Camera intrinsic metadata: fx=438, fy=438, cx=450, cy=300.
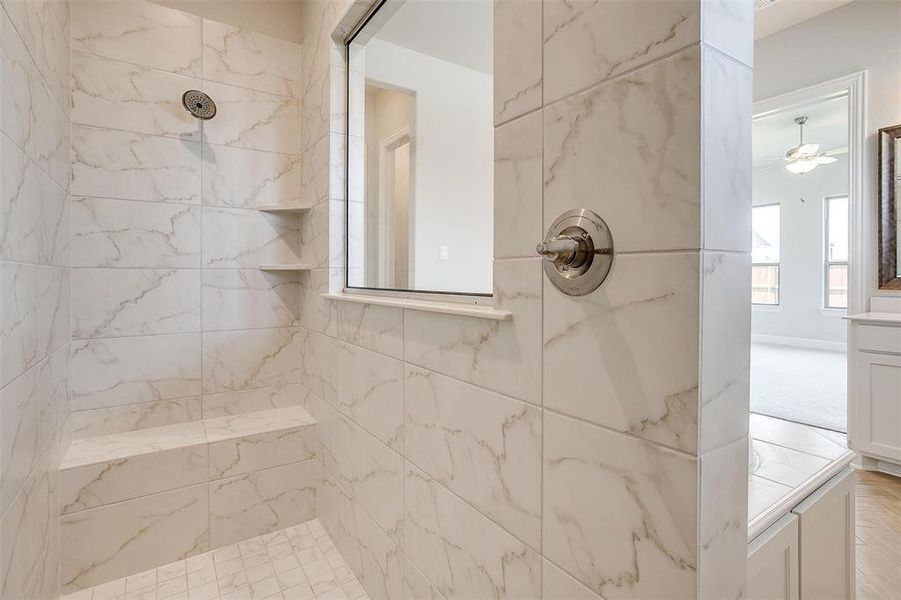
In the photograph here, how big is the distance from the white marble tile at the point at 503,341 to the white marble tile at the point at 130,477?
1.39m

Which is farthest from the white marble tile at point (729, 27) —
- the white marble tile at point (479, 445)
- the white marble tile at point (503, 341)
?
the white marble tile at point (479, 445)

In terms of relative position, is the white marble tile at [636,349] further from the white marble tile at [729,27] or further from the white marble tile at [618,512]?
the white marble tile at [729,27]

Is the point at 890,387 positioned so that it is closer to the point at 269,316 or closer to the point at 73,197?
the point at 269,316

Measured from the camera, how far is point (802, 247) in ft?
21.0

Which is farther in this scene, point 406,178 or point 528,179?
point 406,178

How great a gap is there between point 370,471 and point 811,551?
126 centimetres

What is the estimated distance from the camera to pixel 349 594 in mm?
1649

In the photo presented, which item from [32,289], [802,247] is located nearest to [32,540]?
[32,289]

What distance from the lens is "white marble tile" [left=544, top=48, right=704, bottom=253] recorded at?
612 millimetres

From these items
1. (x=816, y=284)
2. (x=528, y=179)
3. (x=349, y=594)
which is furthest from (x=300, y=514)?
(x=816, y=284)

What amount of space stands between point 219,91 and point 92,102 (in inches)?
20.6

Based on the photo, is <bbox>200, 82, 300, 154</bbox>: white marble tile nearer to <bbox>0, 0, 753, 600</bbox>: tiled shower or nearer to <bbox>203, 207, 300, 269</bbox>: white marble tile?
<bbox>0, 0, 753, 600</bbox>: tiled shower

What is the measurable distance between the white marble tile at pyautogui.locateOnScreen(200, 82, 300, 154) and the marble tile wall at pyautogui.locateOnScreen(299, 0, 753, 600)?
1667 mm

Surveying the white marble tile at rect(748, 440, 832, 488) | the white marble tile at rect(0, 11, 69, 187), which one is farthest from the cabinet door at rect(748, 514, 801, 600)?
the white marble tile at rect(0, 11, 69, 187)
